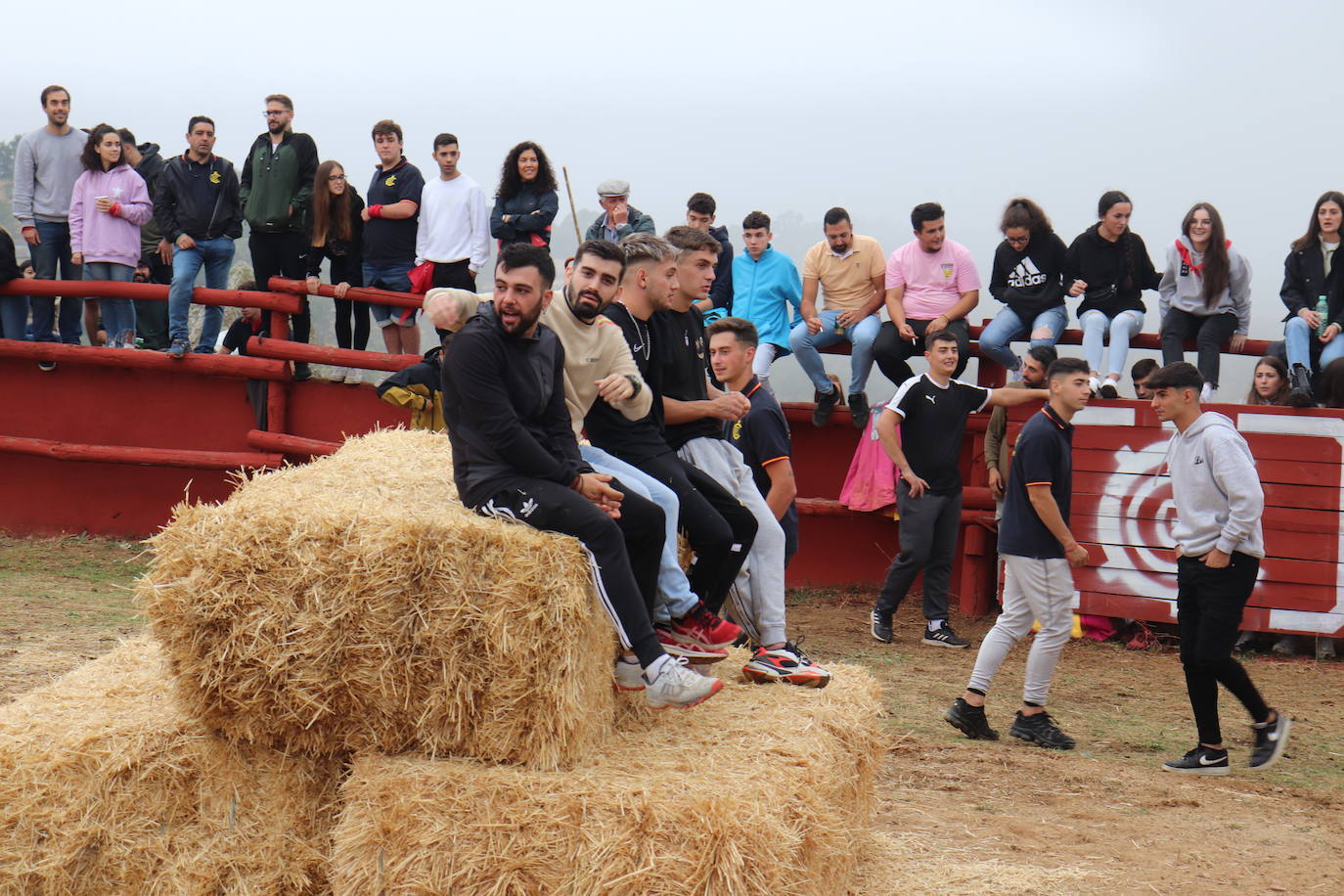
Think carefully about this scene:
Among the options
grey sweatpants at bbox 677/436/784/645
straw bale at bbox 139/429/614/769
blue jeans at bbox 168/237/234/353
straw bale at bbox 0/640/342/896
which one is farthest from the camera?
blue jeans at bbox 168/237/234/353

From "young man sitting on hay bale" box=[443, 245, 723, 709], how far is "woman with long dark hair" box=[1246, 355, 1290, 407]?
23.4ft

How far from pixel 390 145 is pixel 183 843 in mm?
8036

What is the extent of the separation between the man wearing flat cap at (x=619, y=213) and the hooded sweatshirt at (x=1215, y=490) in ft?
16.9

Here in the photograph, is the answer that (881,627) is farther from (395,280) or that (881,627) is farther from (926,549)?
(395,280)

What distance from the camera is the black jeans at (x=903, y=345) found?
10.8 metres

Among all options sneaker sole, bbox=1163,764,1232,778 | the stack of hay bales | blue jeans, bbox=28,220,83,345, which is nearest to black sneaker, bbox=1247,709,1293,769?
sneaker sole, bbox=1163,764,1232,778

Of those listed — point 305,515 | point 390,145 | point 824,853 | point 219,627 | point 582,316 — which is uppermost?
point 390,145

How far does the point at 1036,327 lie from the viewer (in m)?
10.5

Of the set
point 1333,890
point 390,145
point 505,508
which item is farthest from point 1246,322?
point 505,508

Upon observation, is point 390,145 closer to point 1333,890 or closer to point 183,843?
point 183,843

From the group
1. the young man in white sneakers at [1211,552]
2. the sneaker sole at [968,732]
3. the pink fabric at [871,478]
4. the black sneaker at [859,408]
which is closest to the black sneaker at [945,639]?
the pink fabric at [871,478]

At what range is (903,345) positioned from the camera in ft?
35.4

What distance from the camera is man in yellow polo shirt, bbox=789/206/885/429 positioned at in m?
10.9

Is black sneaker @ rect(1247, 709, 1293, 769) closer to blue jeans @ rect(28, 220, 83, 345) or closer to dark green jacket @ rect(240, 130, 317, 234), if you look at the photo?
dark green jacket @ rect(240, 130, 317, 234)
